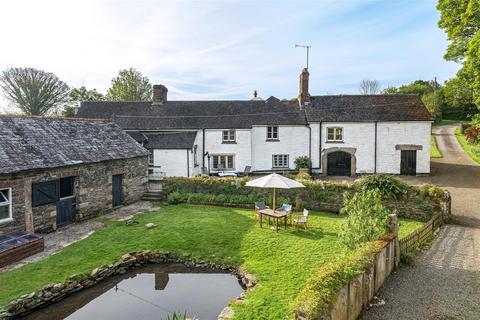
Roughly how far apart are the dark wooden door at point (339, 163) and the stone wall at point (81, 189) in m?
17.7

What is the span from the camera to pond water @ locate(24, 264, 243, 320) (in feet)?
29.3

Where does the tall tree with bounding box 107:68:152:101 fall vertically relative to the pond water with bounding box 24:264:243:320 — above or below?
above

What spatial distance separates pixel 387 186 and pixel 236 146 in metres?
15.9

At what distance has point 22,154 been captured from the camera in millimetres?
14242

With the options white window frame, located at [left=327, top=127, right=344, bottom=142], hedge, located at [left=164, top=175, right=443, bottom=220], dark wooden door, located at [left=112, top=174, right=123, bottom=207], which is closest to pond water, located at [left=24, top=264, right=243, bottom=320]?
hedge, located at [left=164, top=175, right=443, bottom=220]

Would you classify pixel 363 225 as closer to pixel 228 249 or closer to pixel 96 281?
pixel 228 249

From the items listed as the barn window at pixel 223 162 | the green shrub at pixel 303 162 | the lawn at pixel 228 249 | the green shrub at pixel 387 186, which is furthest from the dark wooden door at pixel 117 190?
the green shrub at pixel 303 162

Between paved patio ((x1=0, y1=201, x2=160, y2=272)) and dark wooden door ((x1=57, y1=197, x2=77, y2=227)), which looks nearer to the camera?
paved patio ((x1=0, y1=201, x2=160, y2=272))

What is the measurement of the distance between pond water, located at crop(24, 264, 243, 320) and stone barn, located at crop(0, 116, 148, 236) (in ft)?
18.6

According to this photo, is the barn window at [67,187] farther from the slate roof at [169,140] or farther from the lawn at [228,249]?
the slate roof at [169,140]

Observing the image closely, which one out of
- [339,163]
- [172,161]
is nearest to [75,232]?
[172,161]

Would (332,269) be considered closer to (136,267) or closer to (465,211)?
(136,267)

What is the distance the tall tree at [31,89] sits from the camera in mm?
42188

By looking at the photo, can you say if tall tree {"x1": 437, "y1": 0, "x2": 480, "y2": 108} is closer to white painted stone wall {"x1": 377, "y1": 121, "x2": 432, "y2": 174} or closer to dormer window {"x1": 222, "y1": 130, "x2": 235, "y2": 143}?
white painted stone wall {"x1": 377, "y1": 121, "x2": 432, "y2": 174}
